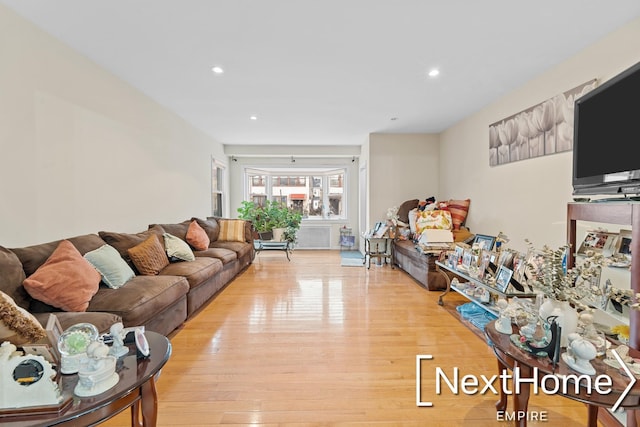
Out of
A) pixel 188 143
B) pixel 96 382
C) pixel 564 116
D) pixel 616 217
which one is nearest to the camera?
pixel 96 382

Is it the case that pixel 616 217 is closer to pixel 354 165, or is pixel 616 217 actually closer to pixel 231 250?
pixel 231 250

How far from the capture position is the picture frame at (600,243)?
1.92m

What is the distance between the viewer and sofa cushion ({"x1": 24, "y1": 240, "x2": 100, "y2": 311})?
72.8 inches

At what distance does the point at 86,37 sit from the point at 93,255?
1768mm

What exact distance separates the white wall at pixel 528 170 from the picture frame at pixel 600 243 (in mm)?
652

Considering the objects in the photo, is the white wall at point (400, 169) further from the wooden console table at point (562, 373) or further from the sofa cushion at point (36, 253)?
the sofa cushion at point (36, 253)

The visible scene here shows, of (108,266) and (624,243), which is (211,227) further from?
(624,243)

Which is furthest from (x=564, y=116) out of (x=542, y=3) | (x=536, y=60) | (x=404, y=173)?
(x=404, y=173)

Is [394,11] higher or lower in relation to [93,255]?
higher

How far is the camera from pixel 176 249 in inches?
133

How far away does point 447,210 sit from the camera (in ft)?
15.7

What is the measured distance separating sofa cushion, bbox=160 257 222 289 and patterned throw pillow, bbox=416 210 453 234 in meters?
3.10

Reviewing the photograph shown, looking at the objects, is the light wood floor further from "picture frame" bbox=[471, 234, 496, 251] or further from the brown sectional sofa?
"picture frame" bbox=[471, 234, 496, 251]

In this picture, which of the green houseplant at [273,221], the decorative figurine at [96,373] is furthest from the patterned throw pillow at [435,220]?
the decorative figurine at [96,373]
